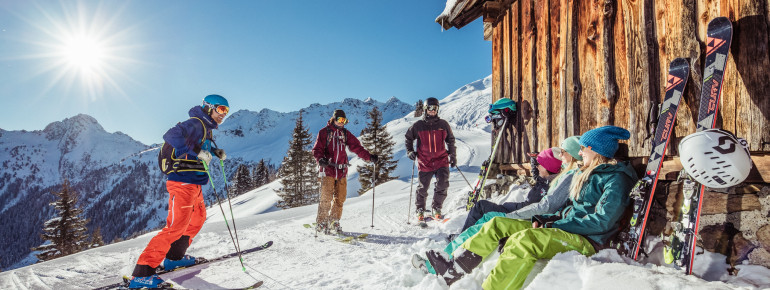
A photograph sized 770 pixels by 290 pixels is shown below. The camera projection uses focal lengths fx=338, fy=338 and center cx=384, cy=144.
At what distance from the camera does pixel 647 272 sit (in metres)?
1.82

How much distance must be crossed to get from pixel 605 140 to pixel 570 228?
33.3 inches

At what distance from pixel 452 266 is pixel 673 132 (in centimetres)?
215

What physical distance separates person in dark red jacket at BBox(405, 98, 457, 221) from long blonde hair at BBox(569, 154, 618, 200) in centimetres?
270

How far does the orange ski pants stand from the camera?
3021 mm

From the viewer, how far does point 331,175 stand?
4.95m

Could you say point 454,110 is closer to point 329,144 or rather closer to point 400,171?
point 400,171

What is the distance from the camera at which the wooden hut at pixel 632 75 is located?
2203 millimetres

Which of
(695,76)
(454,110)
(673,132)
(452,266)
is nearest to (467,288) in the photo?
(452,266)

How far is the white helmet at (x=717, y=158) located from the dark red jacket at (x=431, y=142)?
11.6ft

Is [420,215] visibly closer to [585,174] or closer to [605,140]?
[585,174]

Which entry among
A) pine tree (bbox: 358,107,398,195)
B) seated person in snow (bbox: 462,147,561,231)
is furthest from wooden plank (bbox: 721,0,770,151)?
pine tree (bbox: 358,107,398,195)

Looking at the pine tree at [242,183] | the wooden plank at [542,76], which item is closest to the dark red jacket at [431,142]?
the wooden plank at [542,76]

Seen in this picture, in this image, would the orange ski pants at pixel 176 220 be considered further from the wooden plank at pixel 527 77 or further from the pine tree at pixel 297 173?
the pine tree at pixel 297 173

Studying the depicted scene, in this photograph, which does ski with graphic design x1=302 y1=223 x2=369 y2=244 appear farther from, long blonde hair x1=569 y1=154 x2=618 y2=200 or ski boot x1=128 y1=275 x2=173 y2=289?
long blonde hair x1=569 y1=154 x2=618 y2=200
